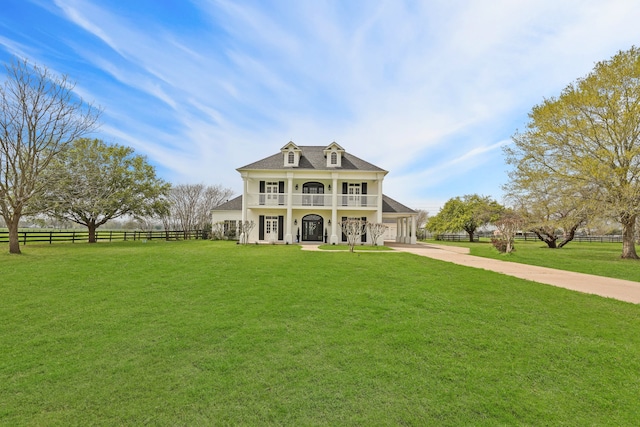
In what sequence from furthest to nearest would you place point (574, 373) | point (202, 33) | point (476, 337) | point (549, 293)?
point (202, 33), point (549, 293), point (476, 337), point (574, 373)

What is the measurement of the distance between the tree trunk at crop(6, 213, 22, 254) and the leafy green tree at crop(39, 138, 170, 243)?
3.97 meters

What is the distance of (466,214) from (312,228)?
75.4 feet

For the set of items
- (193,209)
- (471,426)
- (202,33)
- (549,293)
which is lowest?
(471,426)

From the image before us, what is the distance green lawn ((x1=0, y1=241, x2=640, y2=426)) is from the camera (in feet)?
11.2

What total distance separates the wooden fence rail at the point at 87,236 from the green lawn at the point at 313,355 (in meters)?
19.4

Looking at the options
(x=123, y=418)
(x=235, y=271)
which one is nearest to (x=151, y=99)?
(x=235, y=271)

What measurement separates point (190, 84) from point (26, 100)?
8.76 meters

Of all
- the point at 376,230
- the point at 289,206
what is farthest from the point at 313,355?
the point at 289,206

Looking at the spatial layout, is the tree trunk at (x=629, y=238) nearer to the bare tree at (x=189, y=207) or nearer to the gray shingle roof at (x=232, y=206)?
the gray shingle roof at (x=232, y=206)

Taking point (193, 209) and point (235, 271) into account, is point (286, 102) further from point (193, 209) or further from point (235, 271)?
point (193, 209)

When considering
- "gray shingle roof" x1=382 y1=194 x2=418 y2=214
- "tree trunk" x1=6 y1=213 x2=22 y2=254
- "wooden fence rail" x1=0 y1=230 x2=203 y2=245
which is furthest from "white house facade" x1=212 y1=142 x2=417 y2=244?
"tree trunk" x1=6 y1=213 x2=22 y2=254

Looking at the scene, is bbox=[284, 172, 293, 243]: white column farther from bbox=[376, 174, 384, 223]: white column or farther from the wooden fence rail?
the wooden fence rail

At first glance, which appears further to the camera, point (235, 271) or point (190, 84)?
point (190, 84)

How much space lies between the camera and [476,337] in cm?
507
